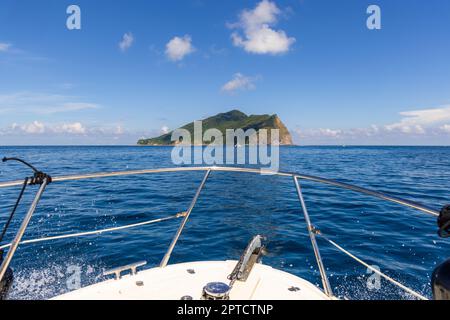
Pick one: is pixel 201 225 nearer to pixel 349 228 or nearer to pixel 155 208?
pixel 155 208

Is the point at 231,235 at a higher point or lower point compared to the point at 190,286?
lower

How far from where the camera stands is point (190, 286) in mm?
2289

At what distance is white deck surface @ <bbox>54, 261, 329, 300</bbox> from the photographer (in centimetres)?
215

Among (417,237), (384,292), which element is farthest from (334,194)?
(384,292)

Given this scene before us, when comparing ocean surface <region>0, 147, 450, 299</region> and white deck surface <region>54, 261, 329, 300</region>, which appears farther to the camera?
ocean surface <region>0, 147, 450, 299</region>

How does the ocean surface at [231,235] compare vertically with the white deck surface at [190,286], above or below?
below

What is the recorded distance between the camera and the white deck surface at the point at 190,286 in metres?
2.15

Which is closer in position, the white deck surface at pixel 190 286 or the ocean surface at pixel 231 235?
the white deck surface at pixel 190 286

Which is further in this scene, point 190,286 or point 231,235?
point 231,235
